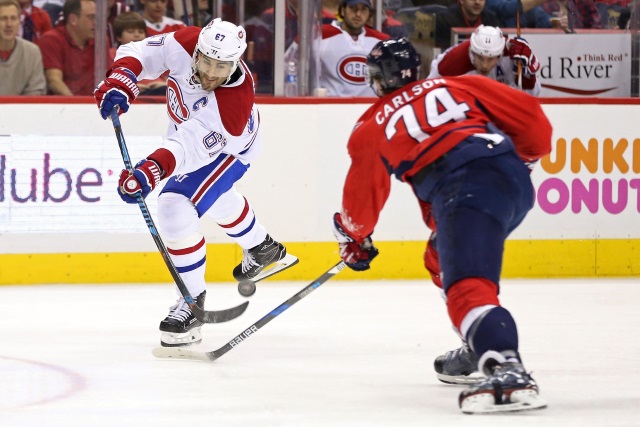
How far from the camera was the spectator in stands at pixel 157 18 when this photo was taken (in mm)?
6141

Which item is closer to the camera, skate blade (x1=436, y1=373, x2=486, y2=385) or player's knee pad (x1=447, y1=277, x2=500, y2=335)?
player's knee pad (x1=447, y1=277, x2=500, y2=335)

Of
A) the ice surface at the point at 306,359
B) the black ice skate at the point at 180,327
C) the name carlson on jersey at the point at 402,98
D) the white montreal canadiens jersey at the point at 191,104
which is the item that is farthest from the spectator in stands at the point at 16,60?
the name carlson on jersey at the point at 402,98

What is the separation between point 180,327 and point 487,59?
232cm

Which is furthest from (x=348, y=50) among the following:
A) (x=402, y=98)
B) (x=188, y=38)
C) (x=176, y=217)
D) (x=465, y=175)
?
(x=465, y=175)

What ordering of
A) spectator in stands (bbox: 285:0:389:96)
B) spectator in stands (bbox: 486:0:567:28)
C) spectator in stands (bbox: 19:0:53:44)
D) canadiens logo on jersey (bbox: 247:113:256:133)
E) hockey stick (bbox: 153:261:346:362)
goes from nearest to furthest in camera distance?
1. hockey stick (bbox: 153:261:346:362)
2. canadiens logo on jersey (bbox: 247:113:256:133)
3. spectator in stands (bbox: 19:0:53:44)
4. spectator in stands (bbox: 285:0:389:96)
5. spectator in stands (bbox: 486:0:567:28)

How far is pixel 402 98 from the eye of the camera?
3.29m

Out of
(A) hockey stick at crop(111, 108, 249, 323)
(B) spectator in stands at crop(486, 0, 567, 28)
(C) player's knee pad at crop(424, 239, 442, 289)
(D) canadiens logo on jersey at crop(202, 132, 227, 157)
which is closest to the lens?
(C) player's knee pad at crop(424, 239, 442, 289)

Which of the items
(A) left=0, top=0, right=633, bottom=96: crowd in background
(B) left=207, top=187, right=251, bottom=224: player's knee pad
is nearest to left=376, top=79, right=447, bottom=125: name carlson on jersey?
(B) left=207, top=187, right=251, bottom=224: player's knee pad

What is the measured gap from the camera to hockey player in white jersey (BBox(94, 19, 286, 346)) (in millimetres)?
4237

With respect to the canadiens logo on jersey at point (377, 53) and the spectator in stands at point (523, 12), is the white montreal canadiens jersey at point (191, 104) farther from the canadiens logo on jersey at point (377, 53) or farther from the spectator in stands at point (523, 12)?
the spectator in stands at point (523, 12)

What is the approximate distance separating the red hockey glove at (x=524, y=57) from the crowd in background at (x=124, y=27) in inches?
17.1

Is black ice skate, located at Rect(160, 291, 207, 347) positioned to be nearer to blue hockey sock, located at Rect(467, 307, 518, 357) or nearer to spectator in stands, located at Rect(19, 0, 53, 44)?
blue hockey sock, located at Rect(467, 307, 518, 357)

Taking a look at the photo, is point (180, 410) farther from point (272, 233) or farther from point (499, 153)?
point (272, 233)

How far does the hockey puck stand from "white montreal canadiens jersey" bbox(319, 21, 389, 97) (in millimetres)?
1712
